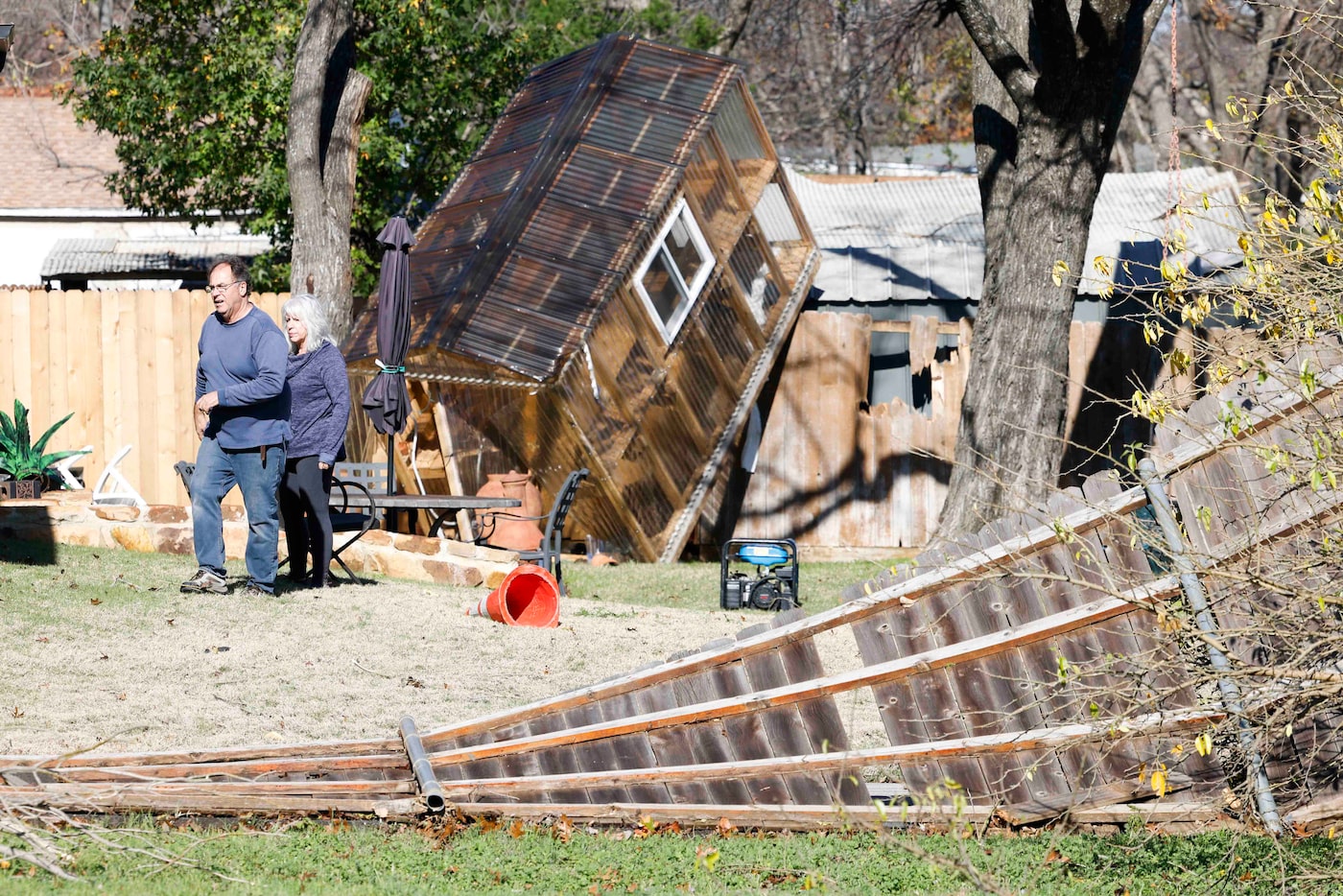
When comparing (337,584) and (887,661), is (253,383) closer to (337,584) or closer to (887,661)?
(337,584)

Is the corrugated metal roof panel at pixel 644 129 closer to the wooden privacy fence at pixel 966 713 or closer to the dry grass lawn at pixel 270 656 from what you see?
the dry grass lawn at pixel 270 656

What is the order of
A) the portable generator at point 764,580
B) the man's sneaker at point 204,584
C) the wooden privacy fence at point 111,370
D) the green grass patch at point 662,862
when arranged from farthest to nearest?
the wooden privacy fence at point 111,370 < the portable generator at point 764,580 < the man's sneaker at point 204,584 < the green grass patch at point 662,862

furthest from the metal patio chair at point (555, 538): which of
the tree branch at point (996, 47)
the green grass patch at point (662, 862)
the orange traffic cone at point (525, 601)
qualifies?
the green grass patch at point (662, 862)

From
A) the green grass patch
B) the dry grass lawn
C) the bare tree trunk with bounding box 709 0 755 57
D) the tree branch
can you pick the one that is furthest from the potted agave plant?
the bare tree trunk with bounding box 709 0 755 57

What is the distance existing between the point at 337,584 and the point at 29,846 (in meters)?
5.00

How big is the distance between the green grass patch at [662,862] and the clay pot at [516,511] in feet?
22.9

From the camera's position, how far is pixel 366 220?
58.8 feet

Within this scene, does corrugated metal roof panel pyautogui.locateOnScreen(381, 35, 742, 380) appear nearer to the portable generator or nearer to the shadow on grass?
the portable generator

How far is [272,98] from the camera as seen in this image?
53.8ft

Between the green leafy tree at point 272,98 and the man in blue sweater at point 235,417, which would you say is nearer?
the man in blue sweater at point 235,417

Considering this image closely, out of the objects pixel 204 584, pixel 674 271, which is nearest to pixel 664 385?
pixel 674 271

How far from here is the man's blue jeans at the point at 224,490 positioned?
8383 mm

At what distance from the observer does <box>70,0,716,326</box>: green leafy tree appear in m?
16.5

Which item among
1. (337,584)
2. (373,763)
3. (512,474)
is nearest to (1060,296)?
(512,474)
